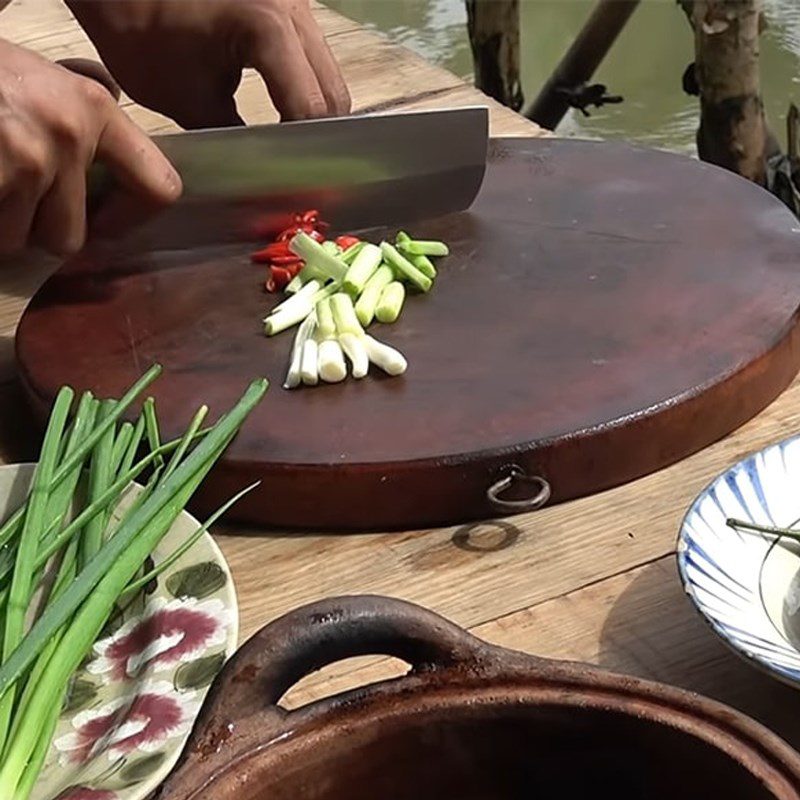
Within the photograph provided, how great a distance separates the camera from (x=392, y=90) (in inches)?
83.5

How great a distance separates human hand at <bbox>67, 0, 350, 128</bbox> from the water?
3651 millimetres

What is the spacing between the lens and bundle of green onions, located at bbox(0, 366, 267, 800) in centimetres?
89

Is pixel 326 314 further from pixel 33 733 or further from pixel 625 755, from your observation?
pixel 625 755

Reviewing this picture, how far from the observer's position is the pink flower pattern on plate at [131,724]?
3.01 feet

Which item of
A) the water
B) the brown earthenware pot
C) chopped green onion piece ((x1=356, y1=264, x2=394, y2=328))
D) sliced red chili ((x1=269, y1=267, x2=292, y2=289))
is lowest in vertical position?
the water

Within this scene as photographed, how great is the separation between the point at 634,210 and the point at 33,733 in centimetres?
93

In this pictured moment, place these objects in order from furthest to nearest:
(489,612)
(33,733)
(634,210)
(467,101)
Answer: (467,101) → (634,210) → (489,612) → (33,733)

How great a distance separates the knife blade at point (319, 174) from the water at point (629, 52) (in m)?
3.83

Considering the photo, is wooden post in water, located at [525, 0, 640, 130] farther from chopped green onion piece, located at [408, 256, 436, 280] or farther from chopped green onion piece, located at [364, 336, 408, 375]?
chopped green onion piece, located at [364, 336, 408, 375]

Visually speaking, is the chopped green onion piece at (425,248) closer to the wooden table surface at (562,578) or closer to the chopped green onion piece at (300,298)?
the chopped green onion piece at (300,298)

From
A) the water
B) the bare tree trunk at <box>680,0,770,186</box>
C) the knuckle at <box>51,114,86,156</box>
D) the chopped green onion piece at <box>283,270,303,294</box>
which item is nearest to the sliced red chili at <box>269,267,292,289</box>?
the chopped green onion piece at <box>283,270,303,294</box>

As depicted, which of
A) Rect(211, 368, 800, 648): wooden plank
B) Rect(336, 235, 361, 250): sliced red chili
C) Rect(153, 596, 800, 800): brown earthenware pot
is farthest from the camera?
Rect(336, 235, 361, 250): sliced red chili

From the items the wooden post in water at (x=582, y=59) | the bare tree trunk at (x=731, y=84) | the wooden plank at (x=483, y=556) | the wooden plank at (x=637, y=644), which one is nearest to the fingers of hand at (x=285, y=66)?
the wooden plank at (x=483, y=556)

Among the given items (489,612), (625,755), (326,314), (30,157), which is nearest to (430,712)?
(625,755)
